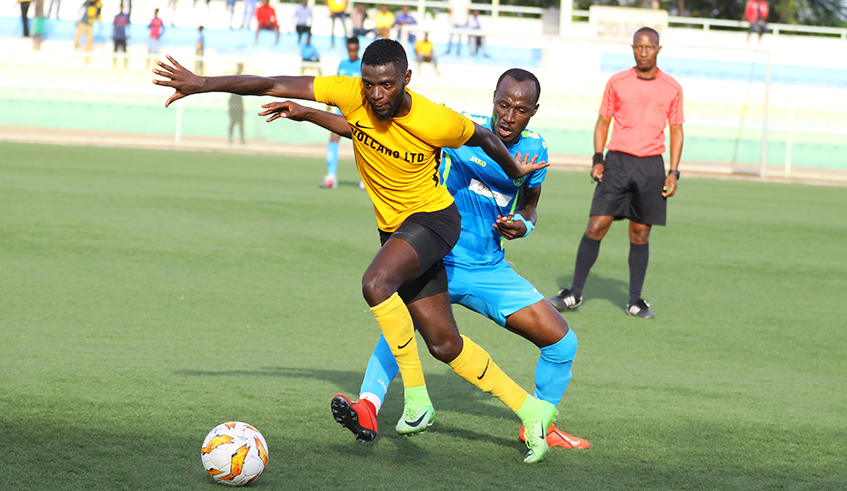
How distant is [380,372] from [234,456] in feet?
3.45

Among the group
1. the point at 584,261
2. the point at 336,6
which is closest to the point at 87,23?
the point at 336,6

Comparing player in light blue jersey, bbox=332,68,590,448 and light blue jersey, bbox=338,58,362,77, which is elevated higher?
light blue jersey, bbox=338,58,362,77

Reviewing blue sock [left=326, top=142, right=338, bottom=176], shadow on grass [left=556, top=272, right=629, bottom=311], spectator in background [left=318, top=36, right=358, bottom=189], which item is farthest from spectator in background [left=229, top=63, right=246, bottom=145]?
shadow on grass [left=556, top=272, right=629, bottom=311]

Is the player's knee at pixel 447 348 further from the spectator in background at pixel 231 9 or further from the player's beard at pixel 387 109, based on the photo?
the spectator in background at pixel 231 9

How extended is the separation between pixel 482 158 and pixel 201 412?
6.28ft

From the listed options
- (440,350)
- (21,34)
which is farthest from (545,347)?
(21,34)

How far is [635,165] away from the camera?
316 inches

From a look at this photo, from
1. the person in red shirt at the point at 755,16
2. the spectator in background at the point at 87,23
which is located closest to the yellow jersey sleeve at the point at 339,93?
the spectator in background at the point at 87,23

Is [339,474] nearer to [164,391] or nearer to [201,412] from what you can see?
[201,412]

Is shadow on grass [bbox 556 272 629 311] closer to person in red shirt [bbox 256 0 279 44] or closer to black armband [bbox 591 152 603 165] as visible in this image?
black armband [bbox 591 152 603 165]

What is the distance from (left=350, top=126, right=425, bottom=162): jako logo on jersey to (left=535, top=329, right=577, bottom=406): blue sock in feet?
3.74

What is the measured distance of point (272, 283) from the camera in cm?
831

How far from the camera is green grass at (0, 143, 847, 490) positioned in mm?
4082

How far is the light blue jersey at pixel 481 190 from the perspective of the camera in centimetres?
455
